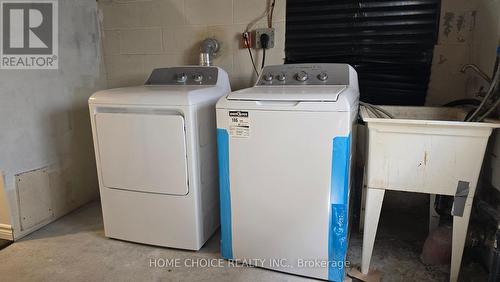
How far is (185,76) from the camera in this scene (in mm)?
2164

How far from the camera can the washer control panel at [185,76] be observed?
2.10 meters

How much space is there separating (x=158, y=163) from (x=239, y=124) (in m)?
0.53

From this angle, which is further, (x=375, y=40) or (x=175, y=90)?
(x=375, y=40)

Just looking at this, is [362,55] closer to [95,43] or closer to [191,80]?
[191,80]

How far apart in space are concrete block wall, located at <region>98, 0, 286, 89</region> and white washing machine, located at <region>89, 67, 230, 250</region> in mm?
570

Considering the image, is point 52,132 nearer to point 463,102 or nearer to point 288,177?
point 288,177

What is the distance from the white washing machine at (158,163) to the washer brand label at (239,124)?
23cm

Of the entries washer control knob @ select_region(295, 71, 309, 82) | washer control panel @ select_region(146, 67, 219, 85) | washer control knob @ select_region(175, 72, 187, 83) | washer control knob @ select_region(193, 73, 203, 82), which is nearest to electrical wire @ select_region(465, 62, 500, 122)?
washer control knob @ select_region(295, 71, 309, 82)

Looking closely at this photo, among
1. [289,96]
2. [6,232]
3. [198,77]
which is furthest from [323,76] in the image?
[6,232]

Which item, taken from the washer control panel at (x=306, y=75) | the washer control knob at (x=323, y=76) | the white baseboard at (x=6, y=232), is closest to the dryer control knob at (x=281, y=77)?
the washer control panel at (x=306, y=75)

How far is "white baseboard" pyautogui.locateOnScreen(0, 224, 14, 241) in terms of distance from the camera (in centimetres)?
203

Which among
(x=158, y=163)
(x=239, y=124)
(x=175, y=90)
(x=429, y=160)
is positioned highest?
(x=175, y=90)

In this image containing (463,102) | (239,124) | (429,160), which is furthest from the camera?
(463,102)

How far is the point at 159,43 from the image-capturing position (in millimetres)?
2617
